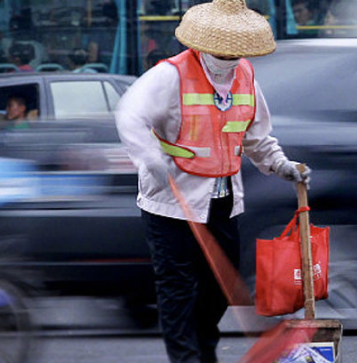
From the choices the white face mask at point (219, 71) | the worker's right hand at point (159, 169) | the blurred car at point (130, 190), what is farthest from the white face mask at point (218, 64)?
the blurred car at point (130, 190)

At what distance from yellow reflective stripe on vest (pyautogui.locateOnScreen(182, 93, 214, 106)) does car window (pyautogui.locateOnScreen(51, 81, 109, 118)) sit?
5.32 m

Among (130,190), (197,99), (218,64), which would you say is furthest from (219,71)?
(130,190)

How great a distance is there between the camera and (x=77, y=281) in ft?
17.0

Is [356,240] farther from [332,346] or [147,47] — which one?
[147,47]

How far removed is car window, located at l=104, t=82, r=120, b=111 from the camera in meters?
9.52

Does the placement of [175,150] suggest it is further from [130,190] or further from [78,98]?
[78,98]

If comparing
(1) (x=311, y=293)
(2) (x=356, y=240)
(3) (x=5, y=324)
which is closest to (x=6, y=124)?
(3) (x=5, y=324)

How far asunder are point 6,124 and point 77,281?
1.20 meters

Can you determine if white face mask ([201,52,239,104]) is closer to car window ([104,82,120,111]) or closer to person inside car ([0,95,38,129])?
person inside car ([0,95,38,129])

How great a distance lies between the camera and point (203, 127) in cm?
391

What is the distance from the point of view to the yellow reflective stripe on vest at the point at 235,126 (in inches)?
156

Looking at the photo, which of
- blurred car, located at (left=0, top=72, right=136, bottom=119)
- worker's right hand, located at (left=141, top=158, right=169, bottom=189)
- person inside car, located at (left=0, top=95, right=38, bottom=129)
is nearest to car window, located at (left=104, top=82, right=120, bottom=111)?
blurred car, located at (left=0, top=72, right=136, bottom=119)

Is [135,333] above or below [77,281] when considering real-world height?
below

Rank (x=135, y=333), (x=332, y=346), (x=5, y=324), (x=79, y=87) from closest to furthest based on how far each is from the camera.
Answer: (x=332, y=346), (x=5, y=324), (x=135, y=333), (x=79, y=87)
